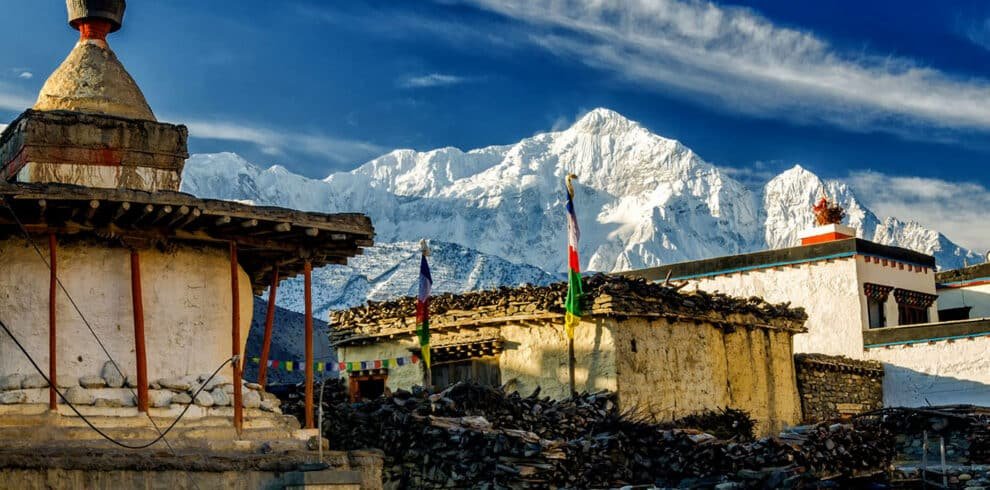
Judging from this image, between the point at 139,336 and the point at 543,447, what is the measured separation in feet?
28.9

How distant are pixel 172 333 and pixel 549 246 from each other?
117260 millimetres

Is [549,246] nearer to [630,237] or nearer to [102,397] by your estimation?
[630,237]

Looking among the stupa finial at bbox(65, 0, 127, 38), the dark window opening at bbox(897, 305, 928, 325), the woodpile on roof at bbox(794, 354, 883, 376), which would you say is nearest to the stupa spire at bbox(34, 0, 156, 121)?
the stupa finial at bbox(65, 0, 127, 38)

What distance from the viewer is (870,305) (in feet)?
123

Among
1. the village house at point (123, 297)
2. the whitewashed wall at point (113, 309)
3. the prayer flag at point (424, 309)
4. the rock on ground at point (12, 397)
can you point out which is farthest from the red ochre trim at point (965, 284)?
the rock on ground at point (12, 397)

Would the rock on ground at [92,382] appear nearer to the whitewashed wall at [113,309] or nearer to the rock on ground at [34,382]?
the whitewashed wall at [113,309]

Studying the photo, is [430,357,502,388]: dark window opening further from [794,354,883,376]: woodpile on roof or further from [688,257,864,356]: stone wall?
[688,257,864,356]: stone wall

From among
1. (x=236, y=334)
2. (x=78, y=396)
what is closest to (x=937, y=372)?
(x=236, y=334)

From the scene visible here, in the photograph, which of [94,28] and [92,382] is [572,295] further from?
[92,382]

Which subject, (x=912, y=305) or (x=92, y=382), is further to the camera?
(x=912, y=305)

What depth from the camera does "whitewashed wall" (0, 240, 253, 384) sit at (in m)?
13.2

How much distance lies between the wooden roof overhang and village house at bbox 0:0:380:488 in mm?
18

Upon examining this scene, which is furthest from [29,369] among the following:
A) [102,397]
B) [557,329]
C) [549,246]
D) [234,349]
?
[549,246]

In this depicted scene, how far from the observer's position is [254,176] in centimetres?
11769
